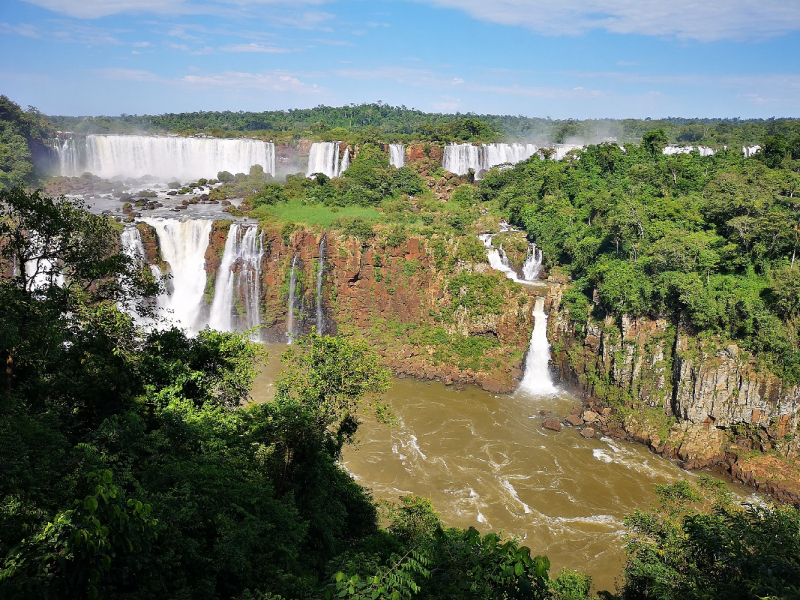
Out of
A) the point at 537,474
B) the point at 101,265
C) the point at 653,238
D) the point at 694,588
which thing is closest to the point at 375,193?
the point at 653,238

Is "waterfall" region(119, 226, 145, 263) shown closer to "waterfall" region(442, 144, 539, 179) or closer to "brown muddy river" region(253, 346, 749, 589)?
"brown muddy river" region(253, 346, 749, 589)

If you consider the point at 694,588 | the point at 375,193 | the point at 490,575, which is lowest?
the point at 694,588

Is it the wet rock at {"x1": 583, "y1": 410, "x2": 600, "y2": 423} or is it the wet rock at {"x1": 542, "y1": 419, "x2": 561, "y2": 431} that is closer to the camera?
the wet rock at {"x1": 542, "y1": 419, "x2": 561, "y2": 431}

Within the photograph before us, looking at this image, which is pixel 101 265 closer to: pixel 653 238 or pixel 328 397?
pixel 328 397

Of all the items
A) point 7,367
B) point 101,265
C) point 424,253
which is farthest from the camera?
point 424,253

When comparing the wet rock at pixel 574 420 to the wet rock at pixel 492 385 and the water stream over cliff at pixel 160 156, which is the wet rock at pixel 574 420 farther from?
the water stream over cliff at pixel 160 156

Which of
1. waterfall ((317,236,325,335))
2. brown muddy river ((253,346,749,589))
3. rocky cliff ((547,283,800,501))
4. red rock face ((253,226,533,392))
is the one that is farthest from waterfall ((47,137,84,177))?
rocky cliff ((547,283,800,501))

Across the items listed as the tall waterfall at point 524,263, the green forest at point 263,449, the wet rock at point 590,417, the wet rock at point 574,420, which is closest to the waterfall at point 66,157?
the green forest at point 263,449

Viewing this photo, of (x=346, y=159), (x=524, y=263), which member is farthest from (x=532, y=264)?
(x=346, y=159)
